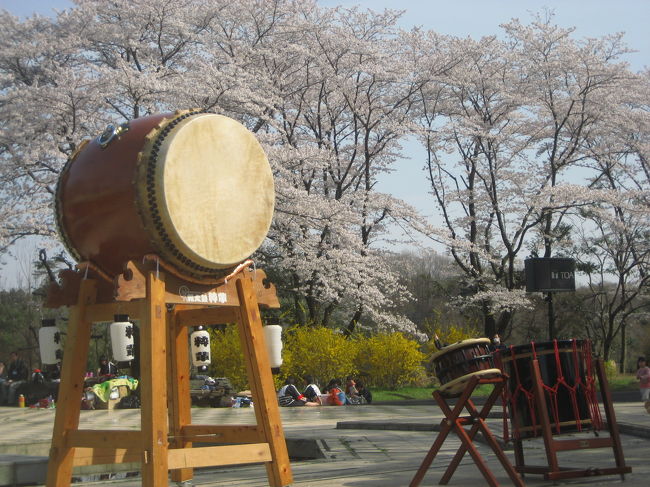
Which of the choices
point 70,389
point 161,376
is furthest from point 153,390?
point 70,389

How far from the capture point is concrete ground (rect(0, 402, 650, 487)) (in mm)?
6070

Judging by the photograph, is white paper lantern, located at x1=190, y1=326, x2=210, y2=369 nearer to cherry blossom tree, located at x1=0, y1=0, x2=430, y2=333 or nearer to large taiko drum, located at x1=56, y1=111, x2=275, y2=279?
large taiko drum, located at x1=56, y1=111, x2=275, y2=279

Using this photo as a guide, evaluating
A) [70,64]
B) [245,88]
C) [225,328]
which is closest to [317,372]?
[225,328]

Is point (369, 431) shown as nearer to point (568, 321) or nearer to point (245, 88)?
point (245, 88)

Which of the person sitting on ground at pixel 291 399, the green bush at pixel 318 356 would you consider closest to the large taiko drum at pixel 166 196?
the person sitting on ground at pixel 291 399

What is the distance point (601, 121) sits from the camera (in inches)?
1106

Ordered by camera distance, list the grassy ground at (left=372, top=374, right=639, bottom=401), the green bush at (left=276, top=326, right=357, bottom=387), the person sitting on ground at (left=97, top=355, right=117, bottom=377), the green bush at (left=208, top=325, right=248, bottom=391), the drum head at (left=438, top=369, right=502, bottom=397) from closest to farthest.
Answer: the drum head at (left=438, top=369, right=502, bottom=397), the person sitting on ground at (left=97, top=355, right=117, bottom=377), the green bush at (left=208, top=325, right=248, bottom=391), the grassy ground at (left=372, top=374, right=639, bottom=401), the green bush at (left=276, top=326, right=357, bottom=387)

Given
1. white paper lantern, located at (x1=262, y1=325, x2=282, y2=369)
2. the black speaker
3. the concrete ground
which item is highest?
the black speaker

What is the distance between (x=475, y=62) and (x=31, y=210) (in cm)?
1545

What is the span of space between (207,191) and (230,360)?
49.6 ft

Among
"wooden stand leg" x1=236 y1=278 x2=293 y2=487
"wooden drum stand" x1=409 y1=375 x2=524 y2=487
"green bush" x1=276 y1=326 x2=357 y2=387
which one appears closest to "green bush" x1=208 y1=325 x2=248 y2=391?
"green bush" x1=276 y1=326 x2=357 y2=387

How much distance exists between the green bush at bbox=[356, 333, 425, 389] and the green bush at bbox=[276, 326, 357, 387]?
1259 millimetres

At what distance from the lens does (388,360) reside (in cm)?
2289

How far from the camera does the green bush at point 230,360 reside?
20422 millimetres
